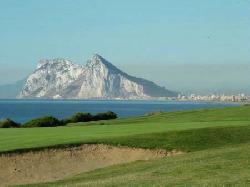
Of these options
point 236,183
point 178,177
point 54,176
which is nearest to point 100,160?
point 54,176

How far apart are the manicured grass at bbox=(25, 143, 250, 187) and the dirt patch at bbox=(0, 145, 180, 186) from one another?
282cm

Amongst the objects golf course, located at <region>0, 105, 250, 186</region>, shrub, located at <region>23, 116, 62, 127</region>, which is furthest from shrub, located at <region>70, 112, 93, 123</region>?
golf course, located at <region>0, 105, 250, 186</region>

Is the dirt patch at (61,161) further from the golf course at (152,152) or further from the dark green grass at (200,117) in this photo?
the dark green grass at (200,117)

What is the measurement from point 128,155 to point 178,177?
29.9ft

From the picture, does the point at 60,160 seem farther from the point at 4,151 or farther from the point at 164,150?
the point at 164,150

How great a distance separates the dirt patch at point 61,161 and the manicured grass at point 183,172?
2819mm

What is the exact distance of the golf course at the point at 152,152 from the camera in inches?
746

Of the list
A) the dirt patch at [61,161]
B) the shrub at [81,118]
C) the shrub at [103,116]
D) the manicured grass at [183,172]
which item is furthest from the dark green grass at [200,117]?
the manicured grass at [183,172]

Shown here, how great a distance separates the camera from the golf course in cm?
1894

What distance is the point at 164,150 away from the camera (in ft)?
92.7

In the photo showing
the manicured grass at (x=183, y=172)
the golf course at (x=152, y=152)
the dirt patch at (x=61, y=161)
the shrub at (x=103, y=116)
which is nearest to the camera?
the manicured grass at (x=183, y=172)

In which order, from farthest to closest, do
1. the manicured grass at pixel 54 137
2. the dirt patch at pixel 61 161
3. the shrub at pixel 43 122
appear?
the shrub at pixel 43 122
the manicured grass at pixel 54 137
the dirt patch at pixel 61 161

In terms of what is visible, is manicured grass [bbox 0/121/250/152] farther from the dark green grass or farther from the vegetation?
the vegetation

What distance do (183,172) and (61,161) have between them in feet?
28.7
